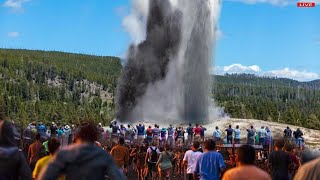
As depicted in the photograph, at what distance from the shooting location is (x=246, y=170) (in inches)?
228

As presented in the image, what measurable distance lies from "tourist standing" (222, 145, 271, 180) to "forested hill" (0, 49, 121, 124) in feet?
349

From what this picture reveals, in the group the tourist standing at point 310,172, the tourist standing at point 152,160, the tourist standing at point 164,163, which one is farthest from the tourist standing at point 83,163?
the tourist standing at point 152,160

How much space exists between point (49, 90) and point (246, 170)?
14983cm

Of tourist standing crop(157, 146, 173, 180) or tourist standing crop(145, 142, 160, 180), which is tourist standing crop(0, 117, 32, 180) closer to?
tourist standing crop(157, 146, 173, 180)

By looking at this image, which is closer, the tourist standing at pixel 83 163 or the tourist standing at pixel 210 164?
the tourist standing at pixel 83 163

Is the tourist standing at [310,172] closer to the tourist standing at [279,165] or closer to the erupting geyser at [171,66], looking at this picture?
the tourist standing at [279,165]

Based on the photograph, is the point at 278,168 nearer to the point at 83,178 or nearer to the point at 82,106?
the point at 83,178

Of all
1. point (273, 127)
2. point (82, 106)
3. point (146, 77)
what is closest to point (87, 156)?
point (273, 127)

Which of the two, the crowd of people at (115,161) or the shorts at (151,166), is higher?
the crowd of people at (115,161)

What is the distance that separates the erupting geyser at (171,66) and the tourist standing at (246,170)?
1819 inches

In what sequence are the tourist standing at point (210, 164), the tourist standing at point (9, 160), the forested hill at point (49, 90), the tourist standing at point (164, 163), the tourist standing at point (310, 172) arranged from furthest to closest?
the forested hill at point (49, 90), the tourist standing at point (164, 163), the tourist standing at point (210, 164), the tourist standing at point (9, 160), the tourist standing at point (310, 172)

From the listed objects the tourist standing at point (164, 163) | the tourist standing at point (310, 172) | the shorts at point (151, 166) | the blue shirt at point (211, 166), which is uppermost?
the tourist standing at point (310, 172)

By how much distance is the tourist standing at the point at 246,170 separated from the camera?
5699mm

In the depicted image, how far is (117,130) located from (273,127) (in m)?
18.4
